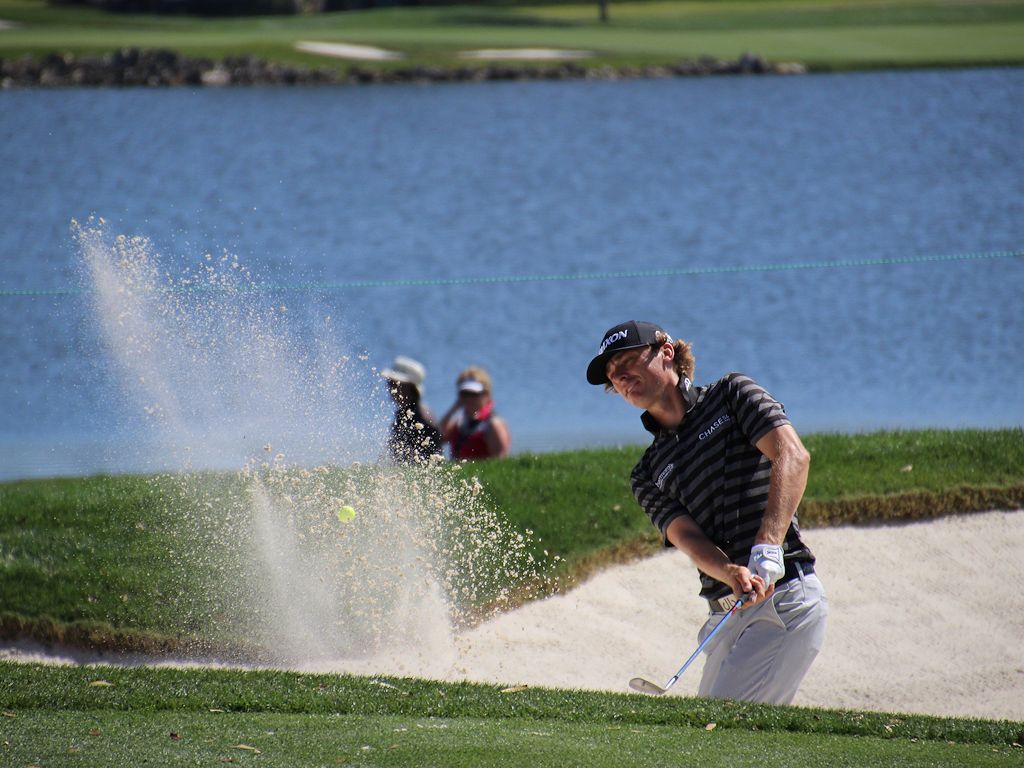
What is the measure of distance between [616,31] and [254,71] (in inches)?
393

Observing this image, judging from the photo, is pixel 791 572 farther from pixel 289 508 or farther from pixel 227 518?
pixel 227 518

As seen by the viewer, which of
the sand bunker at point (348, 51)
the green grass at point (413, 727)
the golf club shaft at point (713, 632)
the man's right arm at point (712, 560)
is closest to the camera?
the green grass at point (413, 727)

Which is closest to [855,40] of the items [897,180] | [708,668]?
[897,180]

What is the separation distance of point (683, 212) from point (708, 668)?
19.5 metres

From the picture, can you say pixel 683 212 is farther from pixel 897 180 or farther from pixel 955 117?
pixel 955 117

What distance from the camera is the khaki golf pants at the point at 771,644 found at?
4.62 meters

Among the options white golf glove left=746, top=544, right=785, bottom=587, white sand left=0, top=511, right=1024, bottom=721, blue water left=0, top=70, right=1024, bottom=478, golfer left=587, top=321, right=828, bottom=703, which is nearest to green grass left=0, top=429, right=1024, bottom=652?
white sand left=0, top=511, right=1024, bottom=721

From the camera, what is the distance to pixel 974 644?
7195 millimetres

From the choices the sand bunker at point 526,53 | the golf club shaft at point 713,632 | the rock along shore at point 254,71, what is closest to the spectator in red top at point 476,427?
the golf club shaft at point 713,632

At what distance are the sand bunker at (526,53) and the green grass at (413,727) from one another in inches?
1162

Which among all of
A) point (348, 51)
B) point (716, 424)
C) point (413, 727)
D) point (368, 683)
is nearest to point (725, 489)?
point (716, 424)

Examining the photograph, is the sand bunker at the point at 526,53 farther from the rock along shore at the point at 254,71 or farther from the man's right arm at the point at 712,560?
the man's right arm at the point at 712,560

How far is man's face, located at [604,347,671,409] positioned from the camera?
4625 millimetres

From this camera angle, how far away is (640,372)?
463 centimetres
